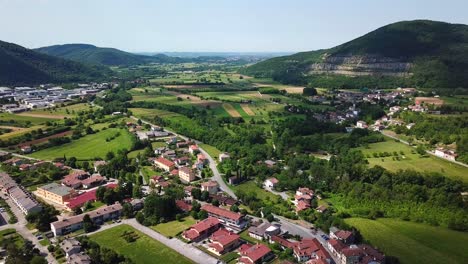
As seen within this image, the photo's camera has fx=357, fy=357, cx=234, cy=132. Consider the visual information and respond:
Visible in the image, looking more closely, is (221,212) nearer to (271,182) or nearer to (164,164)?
(271,182)

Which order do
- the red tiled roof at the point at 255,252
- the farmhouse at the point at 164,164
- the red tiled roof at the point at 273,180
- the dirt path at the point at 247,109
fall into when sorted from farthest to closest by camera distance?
the dirt path at the point at 247,109 < the farmhouse at the point at 164,164 < the red tiled roof at the point at 273,180 < the red tiled roof at the point at 255,252

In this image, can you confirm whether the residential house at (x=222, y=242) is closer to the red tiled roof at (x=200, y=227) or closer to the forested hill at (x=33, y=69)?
the red tiled roof at (x=200, y=227)

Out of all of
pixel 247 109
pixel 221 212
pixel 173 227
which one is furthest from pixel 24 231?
pixel 247 109

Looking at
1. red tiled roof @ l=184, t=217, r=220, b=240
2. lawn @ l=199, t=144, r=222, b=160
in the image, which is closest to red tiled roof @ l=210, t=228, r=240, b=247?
red tiled roof @ l=184, t=217, r=220, b=240

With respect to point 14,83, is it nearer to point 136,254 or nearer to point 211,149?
point 211,149

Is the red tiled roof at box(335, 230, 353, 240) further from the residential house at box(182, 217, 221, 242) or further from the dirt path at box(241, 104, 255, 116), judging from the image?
the dirt path at box(241, 104, 255, 116)

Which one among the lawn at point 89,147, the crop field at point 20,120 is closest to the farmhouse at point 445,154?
the lawn at point 89,147

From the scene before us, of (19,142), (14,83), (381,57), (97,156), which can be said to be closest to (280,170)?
(97,156)
